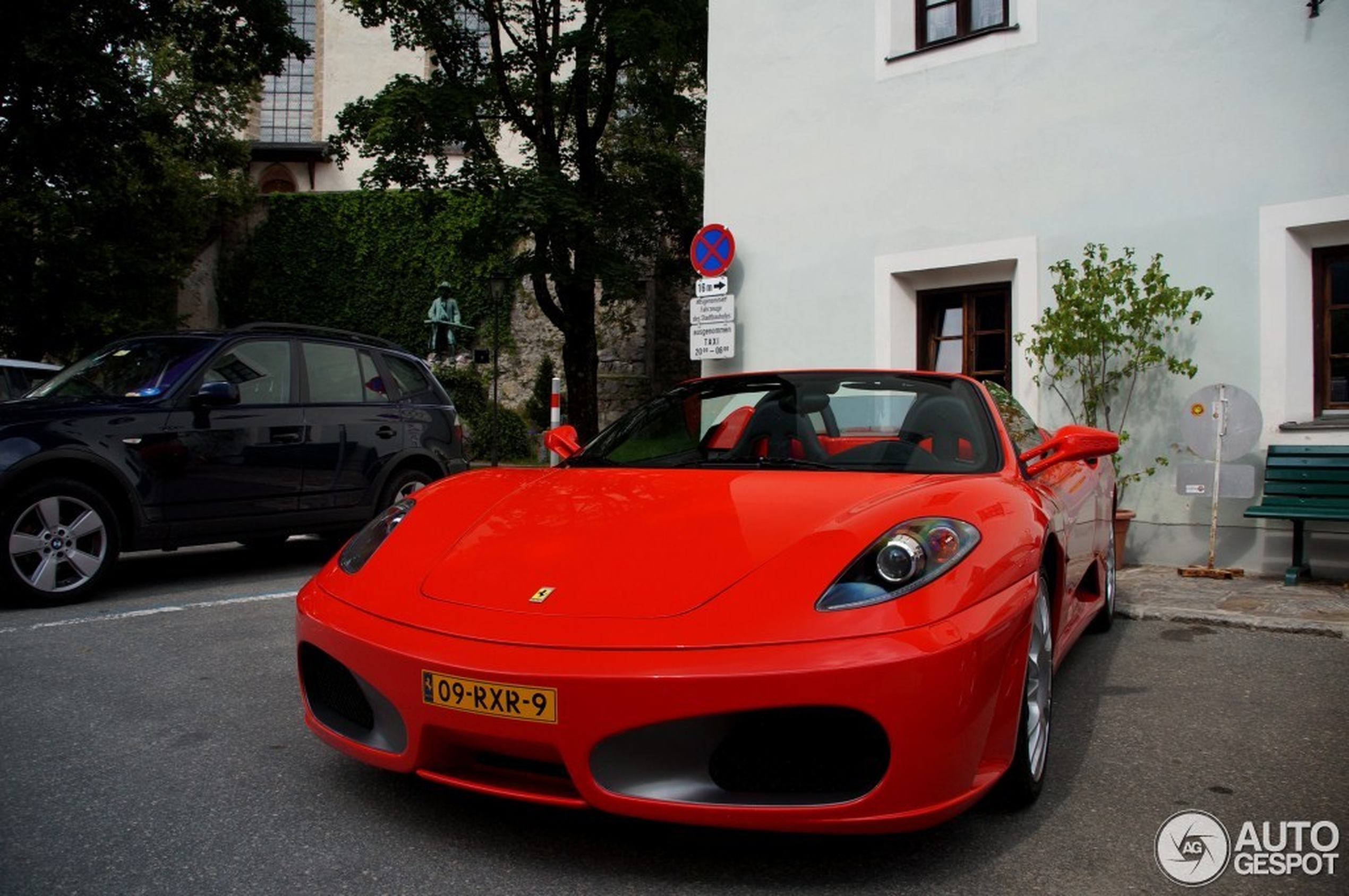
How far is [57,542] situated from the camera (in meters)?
5.59

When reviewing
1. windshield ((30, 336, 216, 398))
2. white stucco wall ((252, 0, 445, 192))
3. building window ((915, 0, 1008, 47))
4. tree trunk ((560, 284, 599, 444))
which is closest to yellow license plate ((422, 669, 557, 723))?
windshield ((30, 336, 216, 398))

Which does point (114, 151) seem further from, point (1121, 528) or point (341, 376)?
point (1121, 528)

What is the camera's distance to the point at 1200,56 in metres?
7.55

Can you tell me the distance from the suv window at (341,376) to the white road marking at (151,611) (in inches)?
64.5

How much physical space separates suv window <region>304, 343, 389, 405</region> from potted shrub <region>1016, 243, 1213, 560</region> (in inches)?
193

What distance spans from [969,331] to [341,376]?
516cm

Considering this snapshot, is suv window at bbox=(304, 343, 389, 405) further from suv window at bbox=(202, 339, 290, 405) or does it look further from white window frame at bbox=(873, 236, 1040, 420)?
white window frame at bbox=(873, 236, 1040, 420)

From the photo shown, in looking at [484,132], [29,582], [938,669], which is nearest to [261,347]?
[29,582]

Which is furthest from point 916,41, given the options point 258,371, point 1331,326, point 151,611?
point 151,611

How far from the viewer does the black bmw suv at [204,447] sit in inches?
219

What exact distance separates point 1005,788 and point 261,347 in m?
5.71

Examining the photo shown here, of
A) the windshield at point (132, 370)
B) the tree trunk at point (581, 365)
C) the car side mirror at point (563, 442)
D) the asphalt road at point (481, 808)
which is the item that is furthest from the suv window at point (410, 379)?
the tree trunk at point (581, 365)

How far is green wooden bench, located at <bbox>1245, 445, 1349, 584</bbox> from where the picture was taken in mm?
6555

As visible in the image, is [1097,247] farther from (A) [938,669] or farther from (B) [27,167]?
(B) [27,167]
